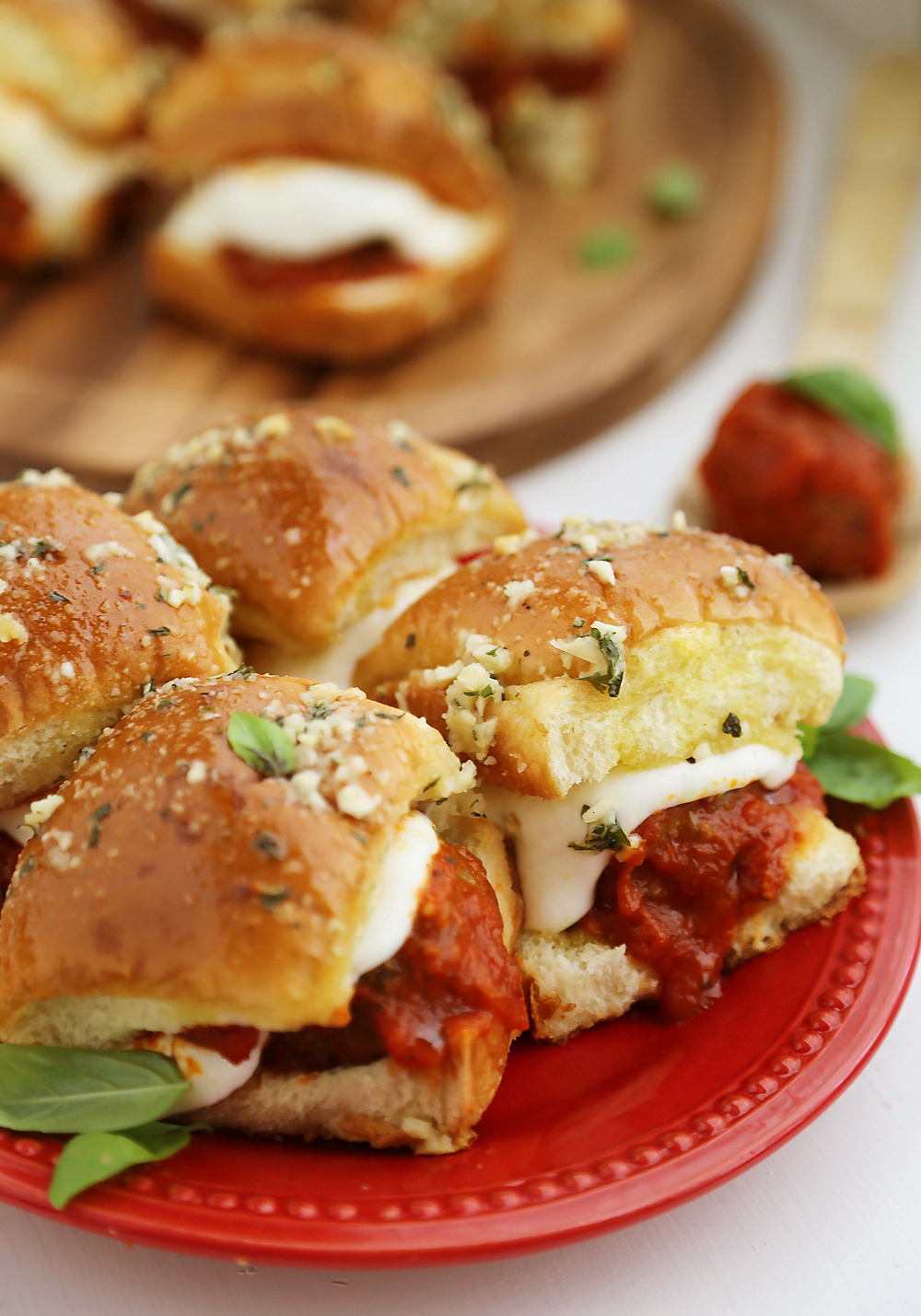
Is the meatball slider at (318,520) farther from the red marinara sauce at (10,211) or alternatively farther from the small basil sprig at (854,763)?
the red marinara sauce at (10,211)

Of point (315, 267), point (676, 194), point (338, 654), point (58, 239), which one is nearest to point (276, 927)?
point (338, 654)

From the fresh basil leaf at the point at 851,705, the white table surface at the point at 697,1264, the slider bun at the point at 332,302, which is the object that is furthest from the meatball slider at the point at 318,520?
the slider bun at the point at 332,302

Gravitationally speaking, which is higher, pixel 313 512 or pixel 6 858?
pixel 313 512

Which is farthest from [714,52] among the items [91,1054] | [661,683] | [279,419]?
[91,1054]

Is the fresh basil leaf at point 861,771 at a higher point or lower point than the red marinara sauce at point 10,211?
higher

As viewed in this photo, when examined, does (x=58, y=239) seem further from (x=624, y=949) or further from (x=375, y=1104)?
(x=375, y=1104)

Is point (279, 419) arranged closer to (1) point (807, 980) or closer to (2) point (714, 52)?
(1) point (807, 980)
